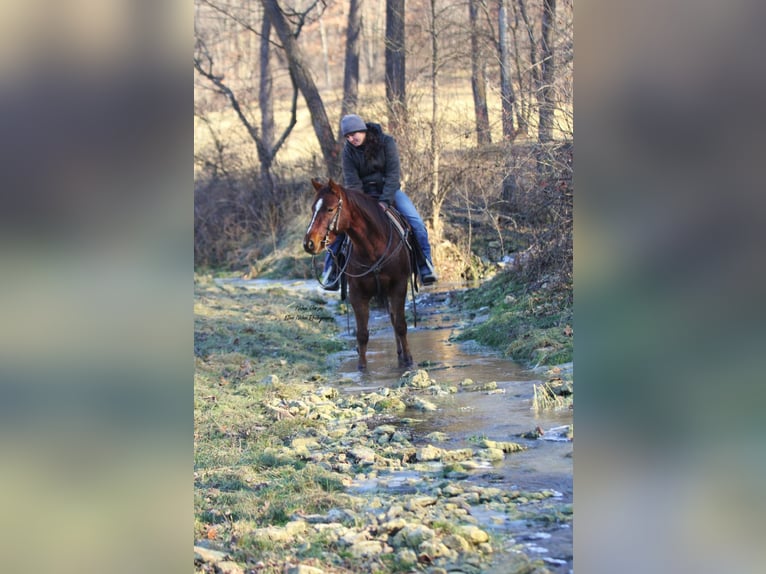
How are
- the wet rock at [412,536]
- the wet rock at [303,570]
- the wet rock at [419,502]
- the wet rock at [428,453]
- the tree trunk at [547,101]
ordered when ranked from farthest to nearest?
1. the tree trunk at [547,101]
2. the wet rock at [428,453]
3. the wet rock at [419,502]
4. the wet rock at [412,536]
5. the wet rock at [303,570]

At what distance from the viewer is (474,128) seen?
55.9 ft

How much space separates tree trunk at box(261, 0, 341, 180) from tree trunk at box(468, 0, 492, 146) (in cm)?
373

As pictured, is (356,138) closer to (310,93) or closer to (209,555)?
(209,555)

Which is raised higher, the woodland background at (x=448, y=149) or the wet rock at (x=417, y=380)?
the woodland background at (x=448, y=149)

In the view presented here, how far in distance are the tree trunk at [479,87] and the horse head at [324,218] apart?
6.35m

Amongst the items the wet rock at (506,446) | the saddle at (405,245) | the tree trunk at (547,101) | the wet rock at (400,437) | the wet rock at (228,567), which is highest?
the tree trunk at (547,101)

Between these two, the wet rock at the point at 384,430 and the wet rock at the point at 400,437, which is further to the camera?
the wet rock at the point at 384,430

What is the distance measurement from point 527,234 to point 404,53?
7051 millimetres

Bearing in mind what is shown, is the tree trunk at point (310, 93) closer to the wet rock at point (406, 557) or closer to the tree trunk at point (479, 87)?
the tree trunk at point (479, 87)

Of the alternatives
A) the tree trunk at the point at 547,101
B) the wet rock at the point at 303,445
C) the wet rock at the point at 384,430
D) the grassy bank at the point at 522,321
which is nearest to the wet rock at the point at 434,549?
the wet rock at the point at 303,445

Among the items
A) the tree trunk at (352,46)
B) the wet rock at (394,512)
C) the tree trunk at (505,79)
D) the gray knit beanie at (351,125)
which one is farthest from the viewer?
the tree trunk at (352,46)

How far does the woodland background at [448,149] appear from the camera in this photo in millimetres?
11859
